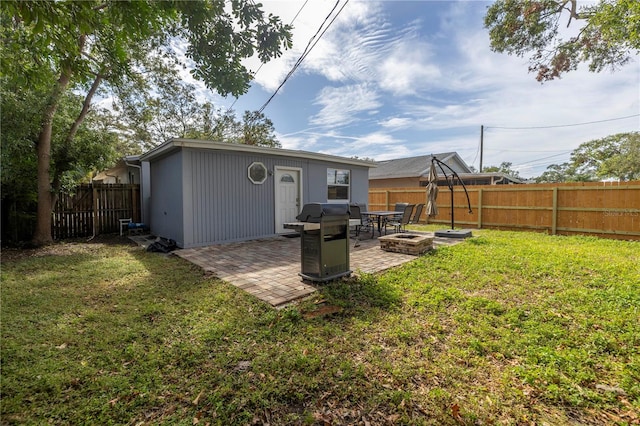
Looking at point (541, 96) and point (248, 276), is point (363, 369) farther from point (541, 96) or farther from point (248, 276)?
point (541, 96)

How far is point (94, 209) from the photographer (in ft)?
28.1

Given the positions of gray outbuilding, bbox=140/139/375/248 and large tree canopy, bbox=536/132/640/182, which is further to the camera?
large tree canopy, bbox=536/132/640/182

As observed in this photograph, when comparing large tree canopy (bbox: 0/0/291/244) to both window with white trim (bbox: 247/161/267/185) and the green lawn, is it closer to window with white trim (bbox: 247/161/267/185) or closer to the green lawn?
the green lawn

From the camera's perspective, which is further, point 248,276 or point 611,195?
point 611,195

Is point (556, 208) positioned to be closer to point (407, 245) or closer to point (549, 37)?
point (549, 37)

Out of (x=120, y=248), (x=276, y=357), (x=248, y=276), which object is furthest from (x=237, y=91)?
(x=120, y=248)

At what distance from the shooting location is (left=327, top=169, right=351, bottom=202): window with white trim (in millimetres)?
9559

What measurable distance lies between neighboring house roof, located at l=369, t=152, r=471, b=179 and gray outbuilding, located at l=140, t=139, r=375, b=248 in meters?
8.67

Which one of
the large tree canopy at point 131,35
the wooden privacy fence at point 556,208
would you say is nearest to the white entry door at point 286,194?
the large tree canopy at point 131,35

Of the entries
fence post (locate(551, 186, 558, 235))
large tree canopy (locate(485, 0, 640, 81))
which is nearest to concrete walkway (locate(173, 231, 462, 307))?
fence post (locate(551, 186, 558, 235))

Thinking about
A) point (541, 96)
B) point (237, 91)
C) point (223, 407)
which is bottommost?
point (223, 407)

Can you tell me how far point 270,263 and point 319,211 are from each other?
6.61 ft

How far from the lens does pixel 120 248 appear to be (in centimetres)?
684

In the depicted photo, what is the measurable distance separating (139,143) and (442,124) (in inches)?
834
